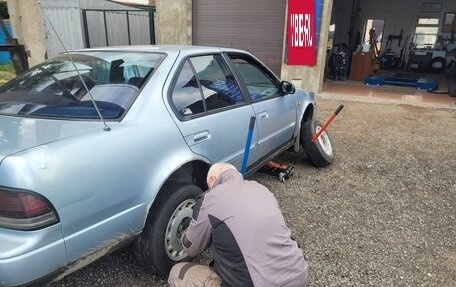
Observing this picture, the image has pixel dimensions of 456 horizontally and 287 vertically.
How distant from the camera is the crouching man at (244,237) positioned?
1672 mm

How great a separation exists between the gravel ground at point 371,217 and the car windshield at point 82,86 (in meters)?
1.19

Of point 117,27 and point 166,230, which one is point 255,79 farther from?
point 117,27

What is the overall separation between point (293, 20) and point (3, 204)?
370 inches

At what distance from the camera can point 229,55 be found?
3484mm

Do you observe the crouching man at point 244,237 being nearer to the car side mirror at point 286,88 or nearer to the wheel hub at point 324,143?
the car side mirror at point 286,88

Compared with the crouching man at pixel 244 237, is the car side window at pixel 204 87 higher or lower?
higher

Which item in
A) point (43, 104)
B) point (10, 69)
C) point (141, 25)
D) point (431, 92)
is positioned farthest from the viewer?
point (141, 25)

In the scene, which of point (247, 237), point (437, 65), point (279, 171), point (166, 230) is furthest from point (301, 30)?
point (437, 65)

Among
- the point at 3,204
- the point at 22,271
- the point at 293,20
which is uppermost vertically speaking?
the point at 293,20

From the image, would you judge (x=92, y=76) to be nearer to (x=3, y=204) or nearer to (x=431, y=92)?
(x=3, y=204)

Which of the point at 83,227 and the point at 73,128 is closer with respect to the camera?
the point at 83,227

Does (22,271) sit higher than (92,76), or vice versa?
(92,76)

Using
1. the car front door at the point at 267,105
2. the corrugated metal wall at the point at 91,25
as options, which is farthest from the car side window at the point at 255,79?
the corrugated metal wall at the point at 91,25

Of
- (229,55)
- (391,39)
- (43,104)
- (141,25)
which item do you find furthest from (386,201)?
(391,39)
